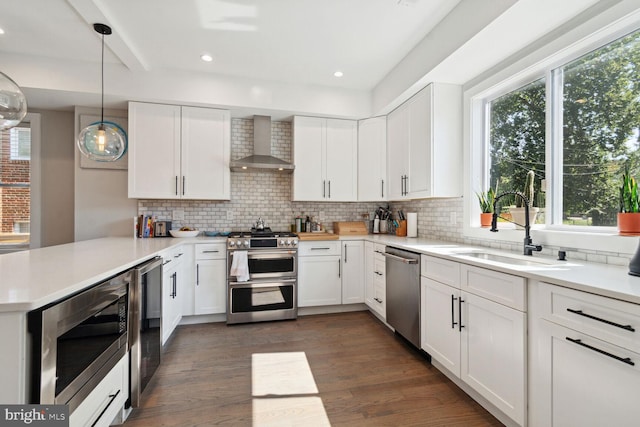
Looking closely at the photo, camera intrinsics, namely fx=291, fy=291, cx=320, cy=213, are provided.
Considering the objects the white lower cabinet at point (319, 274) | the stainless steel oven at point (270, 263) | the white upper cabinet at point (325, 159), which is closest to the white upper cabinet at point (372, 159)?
the white upper cabinet at point (325, 159)

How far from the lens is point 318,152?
3.84 metres

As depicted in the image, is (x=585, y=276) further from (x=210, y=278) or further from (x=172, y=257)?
(x=210, y=278)

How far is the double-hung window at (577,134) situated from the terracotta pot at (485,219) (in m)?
0.13

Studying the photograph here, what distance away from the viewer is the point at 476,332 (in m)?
1.85

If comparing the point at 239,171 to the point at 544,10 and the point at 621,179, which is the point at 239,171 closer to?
the point at 544,10

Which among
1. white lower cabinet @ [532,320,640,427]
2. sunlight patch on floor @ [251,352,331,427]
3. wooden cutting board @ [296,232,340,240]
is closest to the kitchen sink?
white lower cabinet @ [532,320,640,427]

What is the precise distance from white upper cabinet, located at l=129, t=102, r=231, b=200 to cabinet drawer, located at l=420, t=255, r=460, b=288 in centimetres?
243

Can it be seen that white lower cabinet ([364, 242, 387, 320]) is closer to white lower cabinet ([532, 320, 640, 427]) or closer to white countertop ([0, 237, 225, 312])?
white lower cabinet ([532, 320, 640, 427])

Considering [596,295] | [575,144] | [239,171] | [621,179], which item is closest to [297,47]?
[239,171]

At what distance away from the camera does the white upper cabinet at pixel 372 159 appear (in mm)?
3859

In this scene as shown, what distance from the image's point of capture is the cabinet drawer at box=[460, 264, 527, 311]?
1.55 m

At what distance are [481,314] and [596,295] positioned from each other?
706mm

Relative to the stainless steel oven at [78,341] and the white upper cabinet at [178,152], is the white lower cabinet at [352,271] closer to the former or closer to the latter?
the white upper cabinet at [178,152]

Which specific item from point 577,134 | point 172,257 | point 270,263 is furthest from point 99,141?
point 577,134
